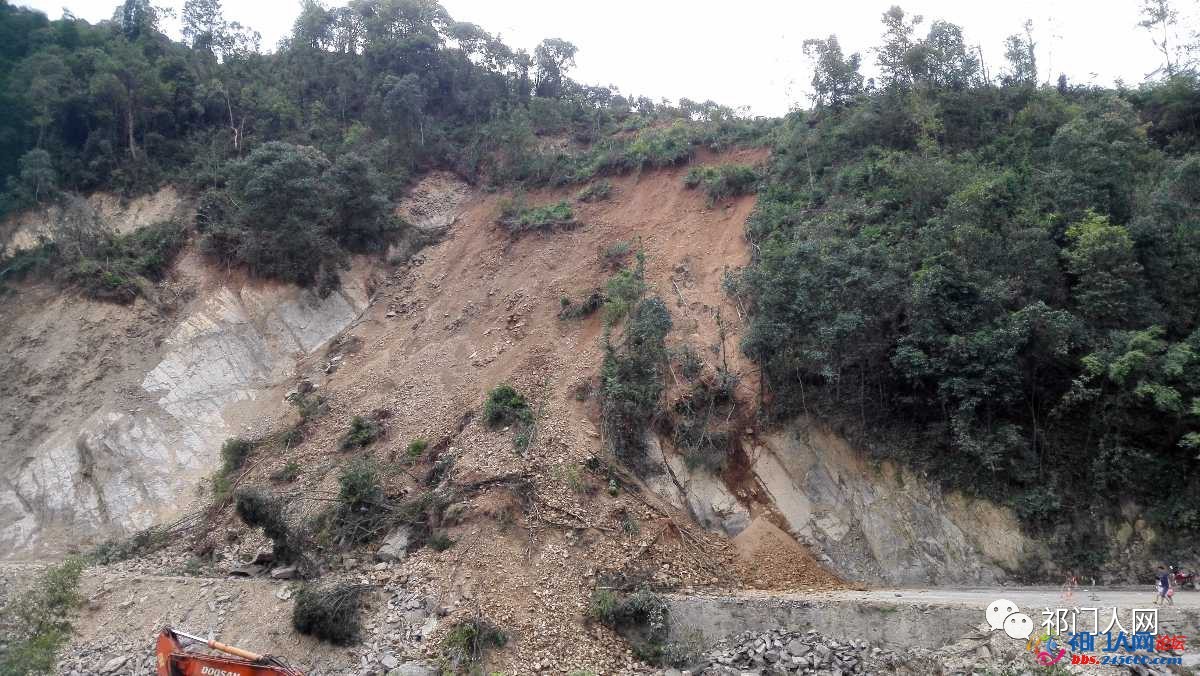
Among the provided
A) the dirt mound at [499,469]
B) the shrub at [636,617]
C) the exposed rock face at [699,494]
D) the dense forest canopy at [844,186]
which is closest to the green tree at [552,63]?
the dense forest canopy at [844,186]

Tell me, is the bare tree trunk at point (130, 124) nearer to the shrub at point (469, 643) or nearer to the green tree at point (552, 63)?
the green tree at point (552, 63)

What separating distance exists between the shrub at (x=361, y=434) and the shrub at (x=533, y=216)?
32.3 ft

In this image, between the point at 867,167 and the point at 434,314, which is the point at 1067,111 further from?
the point at 434,314

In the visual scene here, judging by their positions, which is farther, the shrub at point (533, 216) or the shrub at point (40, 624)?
the shrub at point (533, 216)

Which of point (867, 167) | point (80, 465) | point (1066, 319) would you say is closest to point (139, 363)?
point (80, 465)

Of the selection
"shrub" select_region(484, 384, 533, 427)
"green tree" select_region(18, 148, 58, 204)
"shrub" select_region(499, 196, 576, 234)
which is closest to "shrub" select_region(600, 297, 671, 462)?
"shrub" select_region(484, 384, 533, 427)

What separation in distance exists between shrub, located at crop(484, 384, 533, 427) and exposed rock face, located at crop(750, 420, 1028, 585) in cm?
541

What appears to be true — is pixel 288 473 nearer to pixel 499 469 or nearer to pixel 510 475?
pixel 499 469

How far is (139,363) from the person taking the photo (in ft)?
73.1

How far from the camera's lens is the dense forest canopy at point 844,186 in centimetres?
1464

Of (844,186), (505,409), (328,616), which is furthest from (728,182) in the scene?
(328,616)

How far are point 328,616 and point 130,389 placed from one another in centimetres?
1258

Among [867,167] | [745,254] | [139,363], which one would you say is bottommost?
[139,363]

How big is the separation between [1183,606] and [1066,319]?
523cm
